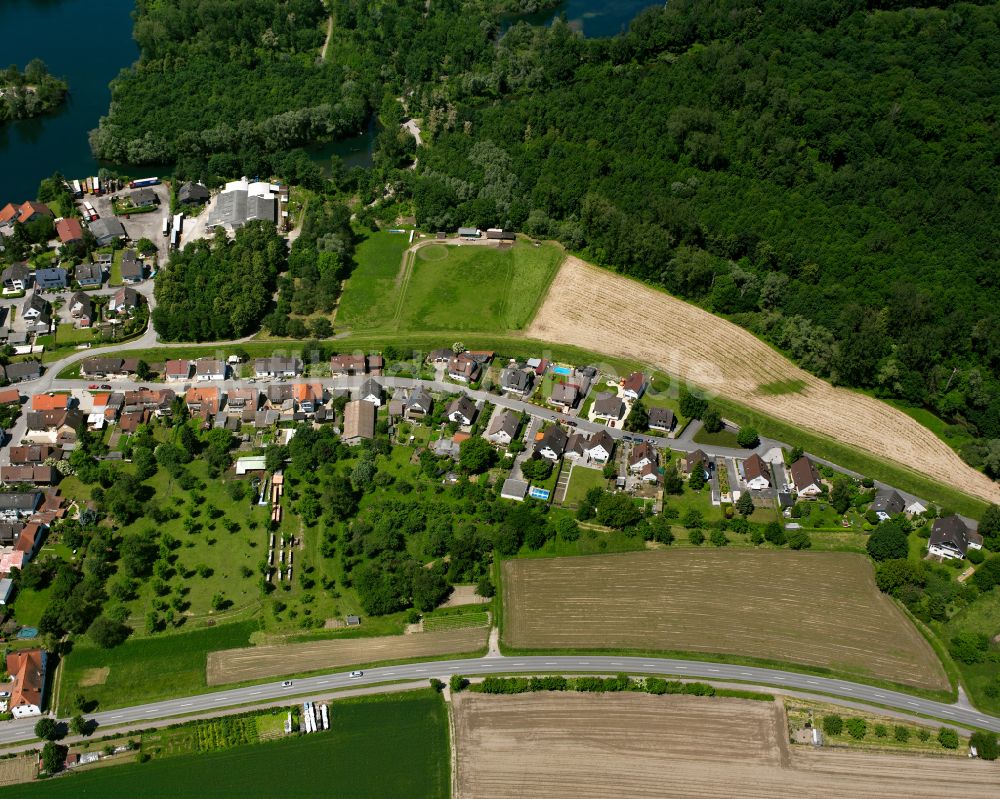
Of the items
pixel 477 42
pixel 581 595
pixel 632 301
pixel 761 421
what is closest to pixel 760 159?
pixel 632 301

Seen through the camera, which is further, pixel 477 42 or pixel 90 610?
pixel 477 42

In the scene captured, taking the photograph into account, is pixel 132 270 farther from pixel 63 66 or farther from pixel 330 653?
pixel 63 66

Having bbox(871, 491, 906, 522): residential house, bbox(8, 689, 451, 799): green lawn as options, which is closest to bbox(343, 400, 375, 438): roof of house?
bbox(8, 689, 451, 799): green lawn

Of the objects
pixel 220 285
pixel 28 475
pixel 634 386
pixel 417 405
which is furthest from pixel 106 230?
pixel 634 386

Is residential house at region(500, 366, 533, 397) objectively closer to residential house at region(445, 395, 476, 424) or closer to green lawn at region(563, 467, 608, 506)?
residential house at region(445, 395, 476, 424)

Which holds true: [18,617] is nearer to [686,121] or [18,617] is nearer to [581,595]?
[581,595]

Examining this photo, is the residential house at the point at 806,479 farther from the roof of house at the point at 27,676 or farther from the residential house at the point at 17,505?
the residential house at the point at 17,505
